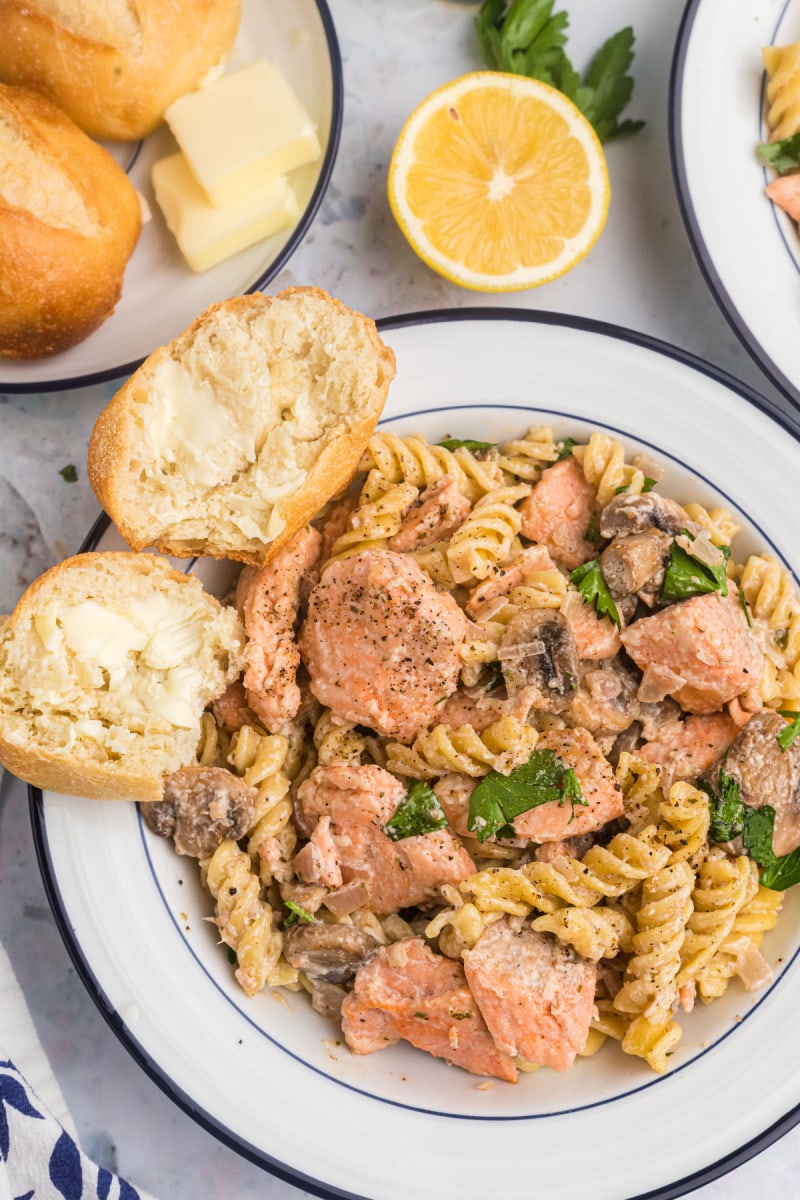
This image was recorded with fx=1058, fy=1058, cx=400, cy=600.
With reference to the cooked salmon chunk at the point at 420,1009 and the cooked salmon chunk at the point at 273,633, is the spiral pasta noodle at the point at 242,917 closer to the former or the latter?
the cooked salmon chunk at the point at 420,1009

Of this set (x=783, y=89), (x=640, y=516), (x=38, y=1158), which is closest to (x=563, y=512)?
(x=640, y=516)

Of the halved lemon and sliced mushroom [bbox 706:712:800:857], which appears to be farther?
the halved lemon

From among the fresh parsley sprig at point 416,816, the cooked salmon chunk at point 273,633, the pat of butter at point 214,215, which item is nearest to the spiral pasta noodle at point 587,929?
the fresh parsley sprig at point 416,816

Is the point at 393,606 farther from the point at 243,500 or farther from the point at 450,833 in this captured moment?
the point at 450,833

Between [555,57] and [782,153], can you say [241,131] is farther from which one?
[782,153]

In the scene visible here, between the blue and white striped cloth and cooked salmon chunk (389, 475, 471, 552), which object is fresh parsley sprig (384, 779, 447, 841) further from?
the blue and white striped cloth

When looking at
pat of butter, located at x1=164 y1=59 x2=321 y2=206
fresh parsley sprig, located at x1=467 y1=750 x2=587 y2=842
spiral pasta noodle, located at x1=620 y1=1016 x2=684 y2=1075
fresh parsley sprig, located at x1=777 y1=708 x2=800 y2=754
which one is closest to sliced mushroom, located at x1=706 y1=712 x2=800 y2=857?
fresh parsley sprig, located at x1=777 y1=708 x2=800 y2=754
